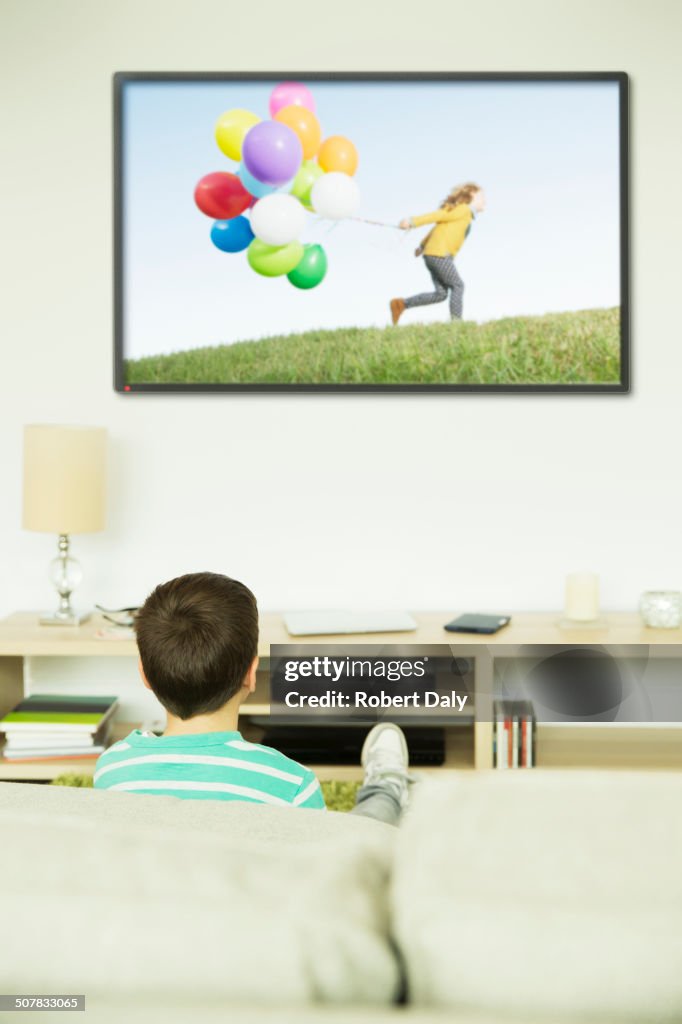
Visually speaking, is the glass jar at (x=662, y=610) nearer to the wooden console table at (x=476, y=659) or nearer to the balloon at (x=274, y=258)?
the wooden console table at (x=476, y=659)

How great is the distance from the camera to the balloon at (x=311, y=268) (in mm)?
3018

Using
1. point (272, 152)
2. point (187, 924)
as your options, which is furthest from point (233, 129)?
point (187, 924)

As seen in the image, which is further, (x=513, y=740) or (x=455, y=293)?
(x=455, y=293)

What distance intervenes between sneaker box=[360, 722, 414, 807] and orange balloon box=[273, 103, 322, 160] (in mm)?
1676

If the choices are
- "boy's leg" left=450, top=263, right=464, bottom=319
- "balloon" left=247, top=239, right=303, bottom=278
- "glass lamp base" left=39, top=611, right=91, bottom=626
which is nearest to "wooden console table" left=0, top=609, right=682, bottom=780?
"glass lamp base" left=39, top=611, right=91, bottom=626

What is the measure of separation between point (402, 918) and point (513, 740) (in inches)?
83.7

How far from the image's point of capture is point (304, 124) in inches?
118

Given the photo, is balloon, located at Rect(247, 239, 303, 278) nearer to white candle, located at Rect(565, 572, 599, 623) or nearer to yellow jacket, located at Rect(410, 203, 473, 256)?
yellow jacket, located at Rect(410, 203, 473, 256)


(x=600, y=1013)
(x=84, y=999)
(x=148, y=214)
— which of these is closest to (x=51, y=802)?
(x=84, y=999)

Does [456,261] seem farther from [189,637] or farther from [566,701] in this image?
[189,637]

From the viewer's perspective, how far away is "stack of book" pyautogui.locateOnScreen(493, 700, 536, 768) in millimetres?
2764

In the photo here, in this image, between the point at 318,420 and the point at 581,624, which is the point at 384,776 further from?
the point at 318,420

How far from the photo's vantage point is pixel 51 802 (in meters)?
0.88

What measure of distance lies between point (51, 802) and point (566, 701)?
2.38 m
